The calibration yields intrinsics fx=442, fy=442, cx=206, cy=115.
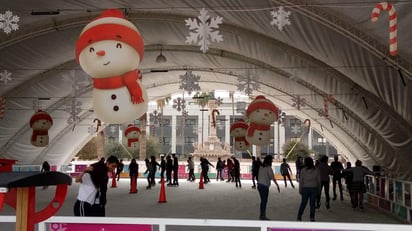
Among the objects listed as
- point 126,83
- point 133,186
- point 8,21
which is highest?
point 8,21

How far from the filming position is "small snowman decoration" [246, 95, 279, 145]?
1228 cm

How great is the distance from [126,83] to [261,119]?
6.68 m

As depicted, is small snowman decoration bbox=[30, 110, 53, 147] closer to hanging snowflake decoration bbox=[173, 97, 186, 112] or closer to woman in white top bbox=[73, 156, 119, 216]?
hanging snowflake decoration bbox=[173, 97, 186, 112]

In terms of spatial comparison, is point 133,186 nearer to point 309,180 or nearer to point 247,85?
point 247,85

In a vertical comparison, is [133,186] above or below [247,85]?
below

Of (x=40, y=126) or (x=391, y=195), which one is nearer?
(x=391, y=195)

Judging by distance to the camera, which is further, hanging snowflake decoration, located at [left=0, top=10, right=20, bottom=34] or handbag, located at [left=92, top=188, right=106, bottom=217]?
hanging snowflake decoration, located at [left=0, top=10, right=20, bottom=34]

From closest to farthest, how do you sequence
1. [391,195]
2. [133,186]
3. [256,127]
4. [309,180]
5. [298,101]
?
1. [309,180]
2. [391,195]
3. [256,127]
4. [133,186]
5. [298,101]

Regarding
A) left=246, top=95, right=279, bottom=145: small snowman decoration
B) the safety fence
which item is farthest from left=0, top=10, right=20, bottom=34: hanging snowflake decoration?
the safety fence

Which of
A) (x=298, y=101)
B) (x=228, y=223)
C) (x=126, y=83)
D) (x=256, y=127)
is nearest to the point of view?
(x=228, y=223)

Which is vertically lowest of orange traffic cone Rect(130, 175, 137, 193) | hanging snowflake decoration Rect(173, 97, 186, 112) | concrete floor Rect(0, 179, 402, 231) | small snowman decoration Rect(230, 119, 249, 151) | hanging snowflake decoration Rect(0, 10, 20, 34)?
concrete floor Rect(0, 179, 402, 231)

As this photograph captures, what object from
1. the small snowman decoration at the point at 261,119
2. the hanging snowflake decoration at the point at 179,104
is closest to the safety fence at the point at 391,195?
the small snowman decoration at the point at 261,119

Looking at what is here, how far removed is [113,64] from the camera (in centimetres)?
601

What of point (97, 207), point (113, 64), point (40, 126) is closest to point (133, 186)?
point (40, 126)
